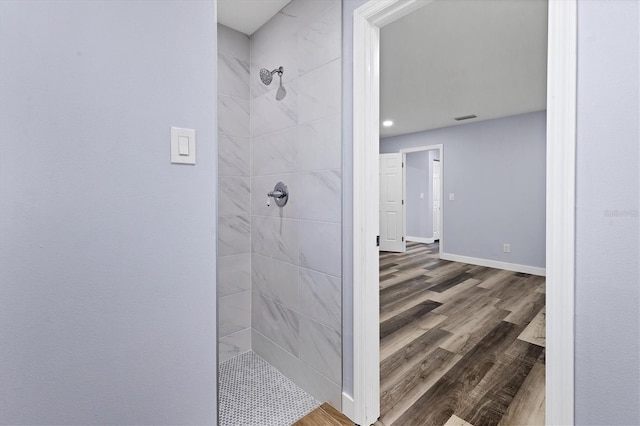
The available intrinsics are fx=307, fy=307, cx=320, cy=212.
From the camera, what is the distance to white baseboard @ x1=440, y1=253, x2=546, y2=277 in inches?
185

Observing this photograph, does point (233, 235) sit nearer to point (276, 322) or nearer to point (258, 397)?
point (276, 322)

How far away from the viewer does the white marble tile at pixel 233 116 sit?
2312 millimetres

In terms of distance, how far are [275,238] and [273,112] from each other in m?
0.90

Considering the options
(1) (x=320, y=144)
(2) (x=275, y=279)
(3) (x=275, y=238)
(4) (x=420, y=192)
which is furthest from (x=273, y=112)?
(4) (x=420, y=192)

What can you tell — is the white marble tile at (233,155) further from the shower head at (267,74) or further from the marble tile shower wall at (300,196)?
the shower head at (267,74)

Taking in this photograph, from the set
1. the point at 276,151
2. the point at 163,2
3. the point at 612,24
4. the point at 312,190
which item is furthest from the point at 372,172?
the point at 163,2

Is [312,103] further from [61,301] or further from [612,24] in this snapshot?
[61,301]

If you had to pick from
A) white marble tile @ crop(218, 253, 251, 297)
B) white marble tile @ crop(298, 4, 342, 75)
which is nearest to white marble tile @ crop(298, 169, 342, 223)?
white marble tile @ crop(298, 4, 342, 75)

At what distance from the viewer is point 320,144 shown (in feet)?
5.92

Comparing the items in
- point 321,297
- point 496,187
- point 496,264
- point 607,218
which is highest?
point 496,187

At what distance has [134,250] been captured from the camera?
954 mm

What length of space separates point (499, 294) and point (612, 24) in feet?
11.7

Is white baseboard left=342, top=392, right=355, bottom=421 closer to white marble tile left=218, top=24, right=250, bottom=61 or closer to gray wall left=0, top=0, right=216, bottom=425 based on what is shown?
gray wall left=0, top=0, right=216, bottom=425

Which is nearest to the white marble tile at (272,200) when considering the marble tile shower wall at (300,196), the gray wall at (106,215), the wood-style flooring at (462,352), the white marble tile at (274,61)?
the marble tile shower wall at (300,196)
